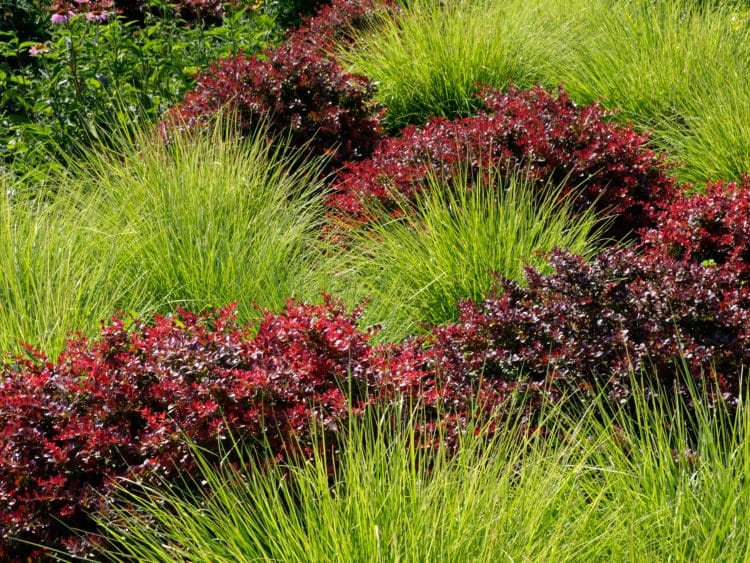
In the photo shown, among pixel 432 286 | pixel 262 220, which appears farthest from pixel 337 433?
pixel 262 220

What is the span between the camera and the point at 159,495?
257 centimetres

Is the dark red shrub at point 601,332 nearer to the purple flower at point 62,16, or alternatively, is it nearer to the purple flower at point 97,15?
the purple flower at point 62,16

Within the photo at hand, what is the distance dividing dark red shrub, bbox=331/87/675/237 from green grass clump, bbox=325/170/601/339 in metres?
0.32

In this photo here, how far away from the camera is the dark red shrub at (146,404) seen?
259cm

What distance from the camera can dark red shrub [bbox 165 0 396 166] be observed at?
224 inches

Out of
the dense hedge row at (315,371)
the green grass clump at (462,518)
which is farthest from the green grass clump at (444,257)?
the green grass clump at (462,518)

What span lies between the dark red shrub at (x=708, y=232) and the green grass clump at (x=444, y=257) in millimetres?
353

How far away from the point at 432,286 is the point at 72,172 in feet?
8.91

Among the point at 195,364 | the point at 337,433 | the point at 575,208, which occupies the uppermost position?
the point at 195,364

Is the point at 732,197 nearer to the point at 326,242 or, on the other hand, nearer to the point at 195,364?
the point at 326,242

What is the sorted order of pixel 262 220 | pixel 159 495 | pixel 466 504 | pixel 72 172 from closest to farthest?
pixel 466 504 → pixel 159 495 → pixel 262 220 → pixel 72 172

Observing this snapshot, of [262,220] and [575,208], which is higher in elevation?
[262,220]

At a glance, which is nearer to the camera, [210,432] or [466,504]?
[466,504]

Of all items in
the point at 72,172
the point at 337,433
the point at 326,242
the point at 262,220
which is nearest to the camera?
the point at 337,433
